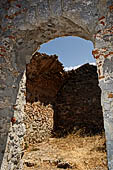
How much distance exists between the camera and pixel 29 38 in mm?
3115

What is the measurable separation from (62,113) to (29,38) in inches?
257

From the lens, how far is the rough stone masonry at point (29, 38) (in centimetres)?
233

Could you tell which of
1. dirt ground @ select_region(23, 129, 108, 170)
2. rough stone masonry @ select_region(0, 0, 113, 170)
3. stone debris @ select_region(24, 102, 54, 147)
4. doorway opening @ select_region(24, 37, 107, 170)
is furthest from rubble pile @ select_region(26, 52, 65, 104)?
rough stone masonry @ select_region(0, 0, 113, 170)

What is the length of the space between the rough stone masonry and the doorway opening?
2208mm

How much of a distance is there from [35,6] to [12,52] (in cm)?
93

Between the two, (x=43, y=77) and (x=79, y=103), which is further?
(x=79, y=103)

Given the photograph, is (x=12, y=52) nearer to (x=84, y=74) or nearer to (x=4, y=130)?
(x=4, y=130)

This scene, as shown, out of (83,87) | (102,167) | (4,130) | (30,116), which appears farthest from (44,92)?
(4,130)

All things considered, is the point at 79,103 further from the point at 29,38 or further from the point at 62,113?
the point at 29,38

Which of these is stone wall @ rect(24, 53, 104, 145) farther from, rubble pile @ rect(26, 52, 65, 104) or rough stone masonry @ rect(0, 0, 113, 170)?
rough stone masonry @ rect(0, 0, 113, 170)

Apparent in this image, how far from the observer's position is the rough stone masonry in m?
2.33

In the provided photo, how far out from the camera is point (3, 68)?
2939 millimetres

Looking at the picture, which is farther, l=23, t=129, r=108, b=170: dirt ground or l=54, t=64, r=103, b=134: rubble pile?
l=54, t=64, r=103, b=134: rubble pile

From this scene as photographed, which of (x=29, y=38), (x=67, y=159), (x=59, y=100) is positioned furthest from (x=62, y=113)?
(x=29, y=38)
